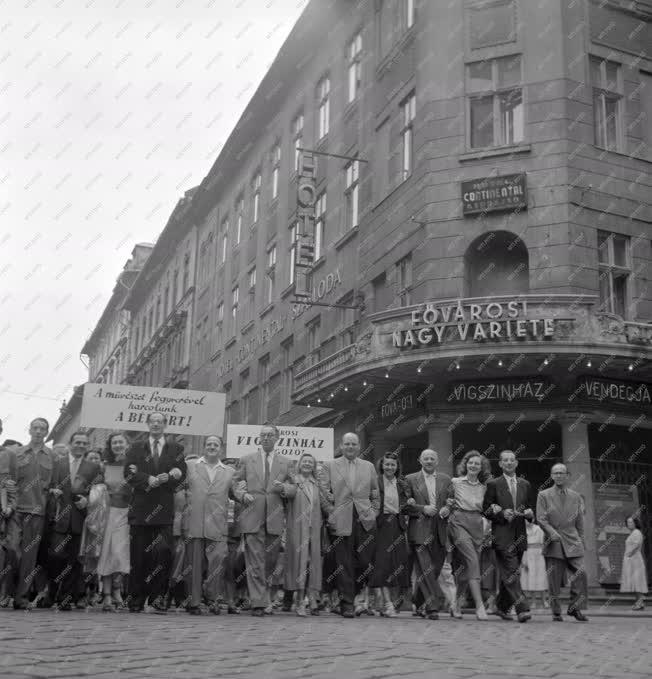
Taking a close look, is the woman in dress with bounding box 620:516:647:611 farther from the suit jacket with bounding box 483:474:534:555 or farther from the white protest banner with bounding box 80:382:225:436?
the white protest banner with bounding box 80:382:225:436

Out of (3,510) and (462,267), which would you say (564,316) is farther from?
Answer: (3,510)

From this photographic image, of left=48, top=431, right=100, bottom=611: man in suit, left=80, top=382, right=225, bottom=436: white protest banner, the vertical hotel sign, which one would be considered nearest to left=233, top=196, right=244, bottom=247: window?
the vertical hotel sign

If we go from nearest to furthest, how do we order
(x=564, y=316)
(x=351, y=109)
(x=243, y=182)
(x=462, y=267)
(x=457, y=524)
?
(x=457, y=524), (x=564, y=316), (x=462, y=267), (x=351, y=109), (x=243, y=182)

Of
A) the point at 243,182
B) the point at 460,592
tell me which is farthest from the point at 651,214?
the point at 243,182

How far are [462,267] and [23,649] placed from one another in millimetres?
17053

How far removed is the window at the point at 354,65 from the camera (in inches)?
1118

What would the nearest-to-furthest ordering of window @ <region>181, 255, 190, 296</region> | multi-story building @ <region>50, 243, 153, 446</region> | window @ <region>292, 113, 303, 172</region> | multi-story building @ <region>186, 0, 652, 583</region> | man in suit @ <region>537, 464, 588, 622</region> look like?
man in suit @ <region>537, 464, 588, 622</region>, multi-story building @ <region>186, 0, 652, 583</region>, window @ <region>292, 113, 303, 172</region>, window @ <region>181, 255, 190, 296</region>, multi-story building @ <region>50, 243, 153, 446</region>

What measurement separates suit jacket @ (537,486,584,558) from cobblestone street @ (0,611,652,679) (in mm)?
2584

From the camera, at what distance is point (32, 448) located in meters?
11.2

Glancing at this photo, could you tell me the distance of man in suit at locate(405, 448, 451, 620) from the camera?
38.9 feet

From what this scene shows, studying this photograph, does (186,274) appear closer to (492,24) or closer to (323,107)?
(323,107)

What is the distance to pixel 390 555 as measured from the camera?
470 inches

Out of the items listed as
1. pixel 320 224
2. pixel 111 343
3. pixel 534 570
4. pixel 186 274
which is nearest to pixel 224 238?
pixel 186 274

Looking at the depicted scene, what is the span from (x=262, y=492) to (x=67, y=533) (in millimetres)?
2181
